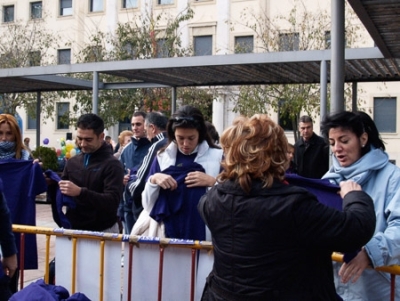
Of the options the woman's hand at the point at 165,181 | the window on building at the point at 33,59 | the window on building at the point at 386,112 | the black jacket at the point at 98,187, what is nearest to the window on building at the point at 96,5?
the window on building at the point at 33,59

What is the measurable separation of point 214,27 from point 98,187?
2607 cm

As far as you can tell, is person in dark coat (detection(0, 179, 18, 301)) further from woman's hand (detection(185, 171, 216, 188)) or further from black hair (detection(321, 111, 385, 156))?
black hair (detection(321, 111, 385, 156))

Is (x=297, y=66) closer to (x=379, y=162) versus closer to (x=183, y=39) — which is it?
(x=379, y=162)

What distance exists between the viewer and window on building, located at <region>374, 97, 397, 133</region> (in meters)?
26.2

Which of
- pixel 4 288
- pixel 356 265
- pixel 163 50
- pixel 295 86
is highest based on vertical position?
pixel 163 50

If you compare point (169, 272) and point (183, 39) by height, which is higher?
point (183, 39)

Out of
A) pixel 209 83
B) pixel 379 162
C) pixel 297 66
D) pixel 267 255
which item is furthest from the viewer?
pixel 209 83

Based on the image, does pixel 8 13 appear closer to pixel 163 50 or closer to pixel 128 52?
pixel 128 52

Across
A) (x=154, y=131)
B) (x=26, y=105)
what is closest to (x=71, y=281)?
(x=154, y=131)

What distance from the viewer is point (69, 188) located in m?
4.08

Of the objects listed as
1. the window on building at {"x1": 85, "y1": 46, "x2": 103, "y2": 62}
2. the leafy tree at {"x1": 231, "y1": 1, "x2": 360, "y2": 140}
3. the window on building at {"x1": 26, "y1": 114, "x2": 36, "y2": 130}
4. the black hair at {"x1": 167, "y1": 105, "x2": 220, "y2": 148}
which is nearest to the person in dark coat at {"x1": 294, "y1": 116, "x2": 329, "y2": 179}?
the black hair at {"x1": 167, "y1": 105, "x2": 220, "y2": 148}

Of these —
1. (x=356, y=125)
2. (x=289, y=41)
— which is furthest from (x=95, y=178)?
(x=289, y=41)

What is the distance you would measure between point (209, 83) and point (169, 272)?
281 inches

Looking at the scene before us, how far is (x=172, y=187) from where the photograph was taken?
364 centimetres
